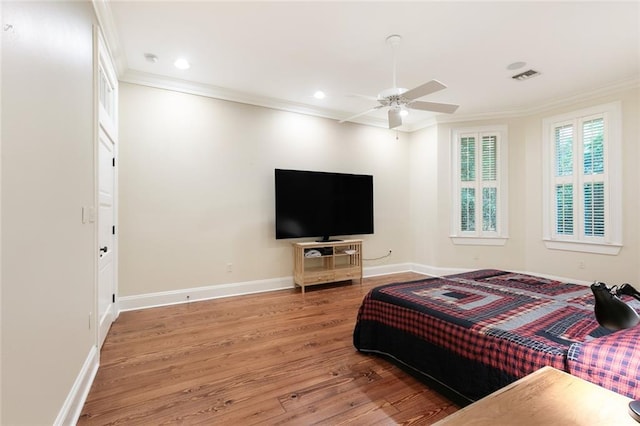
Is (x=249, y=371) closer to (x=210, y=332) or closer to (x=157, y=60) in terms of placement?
(x=210, y=332)

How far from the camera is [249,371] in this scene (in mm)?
2271

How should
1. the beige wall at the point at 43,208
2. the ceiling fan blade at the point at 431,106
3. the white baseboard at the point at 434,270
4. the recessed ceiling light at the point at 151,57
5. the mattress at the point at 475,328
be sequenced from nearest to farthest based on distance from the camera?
the beige wall at the point at 43,208, the mattress at the point at 475,328, the ceiling fan blade at the point at 431,106, the recessed ceiling light at the point at 151,57, the white baseboard at the point at 434,270

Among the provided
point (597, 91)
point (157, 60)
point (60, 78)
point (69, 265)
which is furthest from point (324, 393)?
point (597, 91)

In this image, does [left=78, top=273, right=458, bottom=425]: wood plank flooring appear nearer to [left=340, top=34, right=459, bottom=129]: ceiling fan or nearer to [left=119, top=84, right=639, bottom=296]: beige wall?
[left=119, top=84, right=639, bottom=296]: beige wall

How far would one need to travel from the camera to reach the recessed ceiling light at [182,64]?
3.43m

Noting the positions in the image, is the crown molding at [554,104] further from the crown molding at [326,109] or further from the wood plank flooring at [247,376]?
the wood plank flooring at [247,376]

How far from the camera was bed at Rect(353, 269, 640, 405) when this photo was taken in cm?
138

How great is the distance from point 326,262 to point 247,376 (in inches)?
109

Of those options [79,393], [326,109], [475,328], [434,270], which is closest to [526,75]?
[326,109]

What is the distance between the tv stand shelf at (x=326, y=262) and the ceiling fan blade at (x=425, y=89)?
255cm

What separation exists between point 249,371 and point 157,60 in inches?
133

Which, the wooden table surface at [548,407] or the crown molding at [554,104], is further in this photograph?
the crown molding at [554,104]

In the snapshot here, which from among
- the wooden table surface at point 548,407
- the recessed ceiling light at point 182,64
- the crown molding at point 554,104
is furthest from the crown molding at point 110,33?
the crown molding at point 554,104

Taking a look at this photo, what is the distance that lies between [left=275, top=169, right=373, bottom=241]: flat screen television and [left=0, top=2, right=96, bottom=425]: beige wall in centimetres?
268
